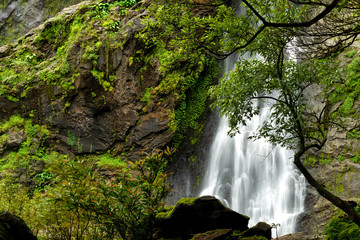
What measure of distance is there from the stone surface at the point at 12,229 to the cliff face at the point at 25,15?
84.7 ft

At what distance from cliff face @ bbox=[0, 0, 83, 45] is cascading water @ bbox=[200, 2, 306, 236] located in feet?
64.2

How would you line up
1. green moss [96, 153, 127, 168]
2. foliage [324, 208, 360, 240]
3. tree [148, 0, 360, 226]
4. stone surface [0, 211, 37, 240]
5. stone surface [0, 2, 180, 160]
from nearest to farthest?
stone surface [0, 211, 37, 240]
foliage [324, 208, 360, 240]
tree [148, 0, 360, 226]
green moss [96, 153, 127, 168]
stone surface [0, 2, 180, 160]

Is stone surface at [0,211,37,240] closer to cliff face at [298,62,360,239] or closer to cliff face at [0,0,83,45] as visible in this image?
cliff face at [298,62,360,239]

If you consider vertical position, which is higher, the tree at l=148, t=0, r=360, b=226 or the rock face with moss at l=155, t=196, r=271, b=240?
the tree at l=148, t=0, r=360, b=226

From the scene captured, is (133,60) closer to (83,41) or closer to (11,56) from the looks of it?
(83,41)

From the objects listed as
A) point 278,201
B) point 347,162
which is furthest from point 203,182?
point 347,162

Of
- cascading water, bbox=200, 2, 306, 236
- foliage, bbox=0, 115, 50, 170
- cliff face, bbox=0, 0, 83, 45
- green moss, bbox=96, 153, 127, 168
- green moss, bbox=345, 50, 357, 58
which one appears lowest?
cascading water, bbox=200, 2, 306, 236

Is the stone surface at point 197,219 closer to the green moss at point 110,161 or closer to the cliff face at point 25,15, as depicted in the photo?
the green moss at point 110,161

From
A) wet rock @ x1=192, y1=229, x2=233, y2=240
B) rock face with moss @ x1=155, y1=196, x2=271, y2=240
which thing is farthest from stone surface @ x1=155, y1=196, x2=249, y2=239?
wet rock @ x1=192, y1=229, x2=233, y2=240

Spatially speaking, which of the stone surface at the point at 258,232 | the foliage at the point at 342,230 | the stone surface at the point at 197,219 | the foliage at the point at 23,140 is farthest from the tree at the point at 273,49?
the foliage at the point at 23,140

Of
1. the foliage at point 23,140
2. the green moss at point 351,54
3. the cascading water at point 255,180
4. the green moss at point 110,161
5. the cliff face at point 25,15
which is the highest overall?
the cliff face at point 25,15

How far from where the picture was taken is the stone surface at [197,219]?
6.41 m

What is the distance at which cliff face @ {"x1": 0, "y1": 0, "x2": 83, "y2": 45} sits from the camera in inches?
1036

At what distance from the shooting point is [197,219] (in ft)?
21.6
